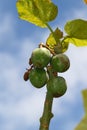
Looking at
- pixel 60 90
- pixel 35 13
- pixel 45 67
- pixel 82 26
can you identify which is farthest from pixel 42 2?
pixel 60 90

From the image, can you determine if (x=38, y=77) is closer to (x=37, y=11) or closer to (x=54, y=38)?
(x=54, y=38)

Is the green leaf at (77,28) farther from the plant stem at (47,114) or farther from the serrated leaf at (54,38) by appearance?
the plant stem at (47,114)

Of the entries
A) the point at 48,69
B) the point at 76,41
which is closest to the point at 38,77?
the point at 48,69

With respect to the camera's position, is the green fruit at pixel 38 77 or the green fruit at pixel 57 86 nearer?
the green fruit at pixel 57 86

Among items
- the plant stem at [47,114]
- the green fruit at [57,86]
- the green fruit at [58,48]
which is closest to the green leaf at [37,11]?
the green fruit at [58,48]

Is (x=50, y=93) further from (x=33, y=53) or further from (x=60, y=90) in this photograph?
(x=33, y=53)

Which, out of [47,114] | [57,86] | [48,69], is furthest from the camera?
[48,69]

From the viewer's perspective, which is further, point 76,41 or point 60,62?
point 76,41

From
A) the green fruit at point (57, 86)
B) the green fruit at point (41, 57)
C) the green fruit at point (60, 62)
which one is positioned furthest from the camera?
the green fruit at point (41, 57)
